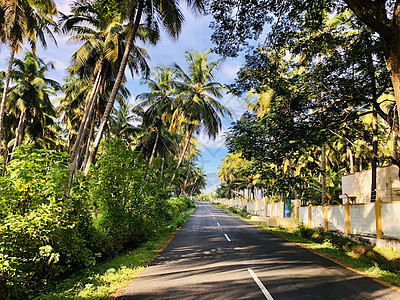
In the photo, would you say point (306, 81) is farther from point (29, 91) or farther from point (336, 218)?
point (29, 91)

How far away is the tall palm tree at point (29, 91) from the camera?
2311 cm

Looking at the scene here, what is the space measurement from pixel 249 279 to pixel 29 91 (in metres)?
25.2

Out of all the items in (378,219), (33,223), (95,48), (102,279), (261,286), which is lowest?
(102,279)

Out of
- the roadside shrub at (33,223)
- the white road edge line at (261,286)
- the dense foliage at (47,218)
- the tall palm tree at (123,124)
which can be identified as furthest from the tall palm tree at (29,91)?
the white road edge line at (261,286)

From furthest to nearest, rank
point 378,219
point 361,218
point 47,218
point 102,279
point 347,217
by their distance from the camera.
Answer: point 347,217, point 361,218, point 378,219, point 102,279, point 47,218

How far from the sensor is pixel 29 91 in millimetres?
23562

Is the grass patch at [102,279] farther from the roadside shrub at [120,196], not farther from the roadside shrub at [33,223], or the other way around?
the roadside shrub at [120,196]

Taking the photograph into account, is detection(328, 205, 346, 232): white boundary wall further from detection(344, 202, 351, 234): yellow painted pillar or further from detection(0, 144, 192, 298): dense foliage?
detection(0, 144, 192, 298): dense foliage

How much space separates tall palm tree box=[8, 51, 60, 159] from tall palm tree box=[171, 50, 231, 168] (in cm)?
1262

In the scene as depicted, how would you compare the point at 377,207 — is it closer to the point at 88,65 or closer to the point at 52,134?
the point at 88,65

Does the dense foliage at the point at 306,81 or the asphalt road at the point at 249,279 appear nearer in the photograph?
the asphalt road at the point at 249,279

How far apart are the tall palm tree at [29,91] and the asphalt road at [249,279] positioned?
69.6 feet

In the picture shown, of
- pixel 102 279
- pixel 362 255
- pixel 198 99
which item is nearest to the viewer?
pixel 102 279

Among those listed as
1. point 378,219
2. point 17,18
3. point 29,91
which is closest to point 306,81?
point 378,219
